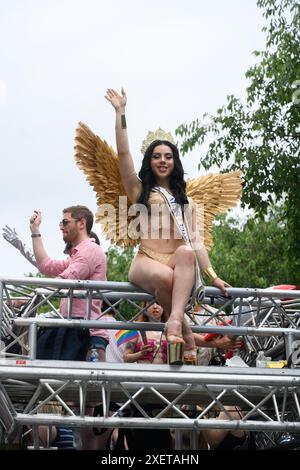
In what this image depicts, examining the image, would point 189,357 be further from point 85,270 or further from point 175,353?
point 85,270

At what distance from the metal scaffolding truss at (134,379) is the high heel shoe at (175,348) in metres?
0.05

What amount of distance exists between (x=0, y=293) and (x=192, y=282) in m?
1.18

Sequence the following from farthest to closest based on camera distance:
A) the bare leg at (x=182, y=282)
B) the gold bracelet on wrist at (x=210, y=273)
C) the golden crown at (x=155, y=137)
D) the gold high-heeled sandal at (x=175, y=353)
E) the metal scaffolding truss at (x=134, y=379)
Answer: the golden crown at (x=155, y=137) < the gold bracelet on wrist at (x=210, y=273) < the bare leg at (x=182, y=282) < the gold high-heeled sandal at (x=175, y=353) < the metal scaffolding truss at (x=134, y=379)

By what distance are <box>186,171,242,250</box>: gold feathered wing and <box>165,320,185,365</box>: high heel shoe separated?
113 centimetres

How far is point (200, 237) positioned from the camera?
713cm

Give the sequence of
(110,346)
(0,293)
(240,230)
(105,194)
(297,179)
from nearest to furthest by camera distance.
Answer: (0,293)
(105,194)
(110,346)
(297,179)
(240,230)

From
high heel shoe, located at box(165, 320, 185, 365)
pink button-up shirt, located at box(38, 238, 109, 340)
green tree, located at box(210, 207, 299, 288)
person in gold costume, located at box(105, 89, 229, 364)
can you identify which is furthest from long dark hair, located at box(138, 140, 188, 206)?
green tree, located at box(210, 207, 299, 288)

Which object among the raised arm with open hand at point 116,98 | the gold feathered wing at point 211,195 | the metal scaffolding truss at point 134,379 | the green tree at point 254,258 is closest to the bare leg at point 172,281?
Result: the metal scaffolding truss at point 134,379

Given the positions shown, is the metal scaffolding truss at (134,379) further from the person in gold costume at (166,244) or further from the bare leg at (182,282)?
the bare leg at (182,282)

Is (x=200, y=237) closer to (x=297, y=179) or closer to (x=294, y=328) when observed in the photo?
(x=294, y=328)

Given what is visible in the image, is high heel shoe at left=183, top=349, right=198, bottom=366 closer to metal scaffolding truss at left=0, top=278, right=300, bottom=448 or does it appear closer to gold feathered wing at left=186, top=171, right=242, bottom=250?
metal scaffolding truss at left=0, top=278, right=300, bottom=448

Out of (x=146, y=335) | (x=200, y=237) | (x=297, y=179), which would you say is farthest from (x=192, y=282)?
(x=297, y=179)

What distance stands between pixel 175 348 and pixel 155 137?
1480 millimetres

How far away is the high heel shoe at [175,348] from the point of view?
641cm
